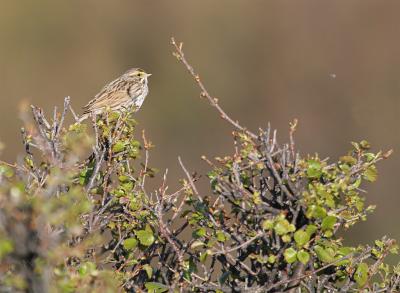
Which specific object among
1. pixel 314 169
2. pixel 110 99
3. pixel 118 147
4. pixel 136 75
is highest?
pixel 136 75

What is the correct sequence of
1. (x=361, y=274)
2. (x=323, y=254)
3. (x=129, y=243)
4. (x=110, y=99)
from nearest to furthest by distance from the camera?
(x=323, y=254) < (x=361, y=274) < (x=129, y=243) < (x=110, y=99)

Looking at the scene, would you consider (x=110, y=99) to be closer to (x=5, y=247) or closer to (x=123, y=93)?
(x=123, y=93)

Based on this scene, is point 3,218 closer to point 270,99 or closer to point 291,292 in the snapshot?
point 291,292

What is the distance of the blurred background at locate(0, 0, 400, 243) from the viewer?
39.4 ft

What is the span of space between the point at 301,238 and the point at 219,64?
10370mm

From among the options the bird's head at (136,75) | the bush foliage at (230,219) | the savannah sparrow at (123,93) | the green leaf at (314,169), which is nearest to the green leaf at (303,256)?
the bush foliage at (230,219)

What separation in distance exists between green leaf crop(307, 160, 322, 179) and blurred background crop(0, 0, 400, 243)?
755 cm

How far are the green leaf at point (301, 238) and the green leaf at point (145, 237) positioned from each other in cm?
66

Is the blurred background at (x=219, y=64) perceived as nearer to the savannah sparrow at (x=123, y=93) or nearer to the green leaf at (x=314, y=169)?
the savannah sparrow at (x=123, y=93)

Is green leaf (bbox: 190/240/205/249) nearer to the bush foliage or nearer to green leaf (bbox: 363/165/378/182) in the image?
the bush foliage

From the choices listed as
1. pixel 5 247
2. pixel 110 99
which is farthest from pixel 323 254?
pixel 110 99

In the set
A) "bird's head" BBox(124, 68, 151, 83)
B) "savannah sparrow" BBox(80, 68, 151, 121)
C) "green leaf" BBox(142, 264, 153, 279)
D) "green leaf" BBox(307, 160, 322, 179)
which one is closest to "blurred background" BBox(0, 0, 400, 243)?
"bird's head" BBox(124, 68, 151, 83)

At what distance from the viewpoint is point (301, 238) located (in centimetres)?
340

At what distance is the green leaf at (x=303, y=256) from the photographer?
3396 mm
